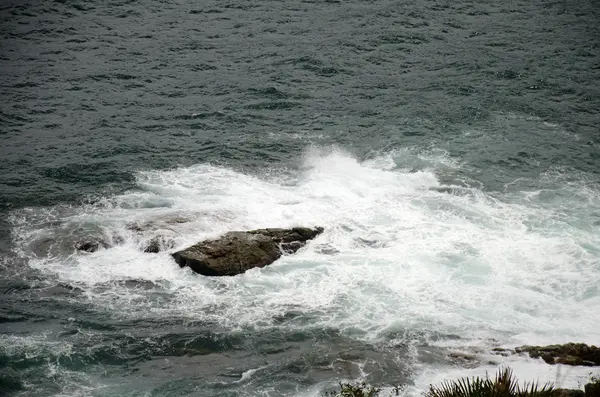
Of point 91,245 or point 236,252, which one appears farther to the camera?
point 91,245

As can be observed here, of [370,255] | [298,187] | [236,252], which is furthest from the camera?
[298,187]

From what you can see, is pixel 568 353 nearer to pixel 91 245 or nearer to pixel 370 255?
pixel 370 255

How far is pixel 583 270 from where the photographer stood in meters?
25.5

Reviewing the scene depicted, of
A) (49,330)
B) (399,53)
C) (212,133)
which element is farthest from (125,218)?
(399,53)

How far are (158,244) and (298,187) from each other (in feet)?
24.2

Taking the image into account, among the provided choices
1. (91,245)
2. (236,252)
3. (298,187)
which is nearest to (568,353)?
(236,252)

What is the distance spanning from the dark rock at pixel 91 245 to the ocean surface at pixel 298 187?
0.26 m

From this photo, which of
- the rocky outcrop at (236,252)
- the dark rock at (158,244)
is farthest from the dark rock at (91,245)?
the rocky outcrop at (236,252)

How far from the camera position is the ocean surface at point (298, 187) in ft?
69.5

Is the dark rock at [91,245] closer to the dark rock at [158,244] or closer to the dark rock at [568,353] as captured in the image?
the dark rock at [158,244]

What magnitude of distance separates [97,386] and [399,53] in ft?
102

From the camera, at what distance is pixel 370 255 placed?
2630 centimetres

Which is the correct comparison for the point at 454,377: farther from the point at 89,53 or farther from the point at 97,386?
the point at 89,53

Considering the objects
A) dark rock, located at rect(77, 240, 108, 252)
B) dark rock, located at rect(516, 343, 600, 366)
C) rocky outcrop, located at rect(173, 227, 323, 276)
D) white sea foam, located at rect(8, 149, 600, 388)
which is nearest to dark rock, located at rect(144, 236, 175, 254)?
white sea foam, located at rect(8, 149, 600, 388)
